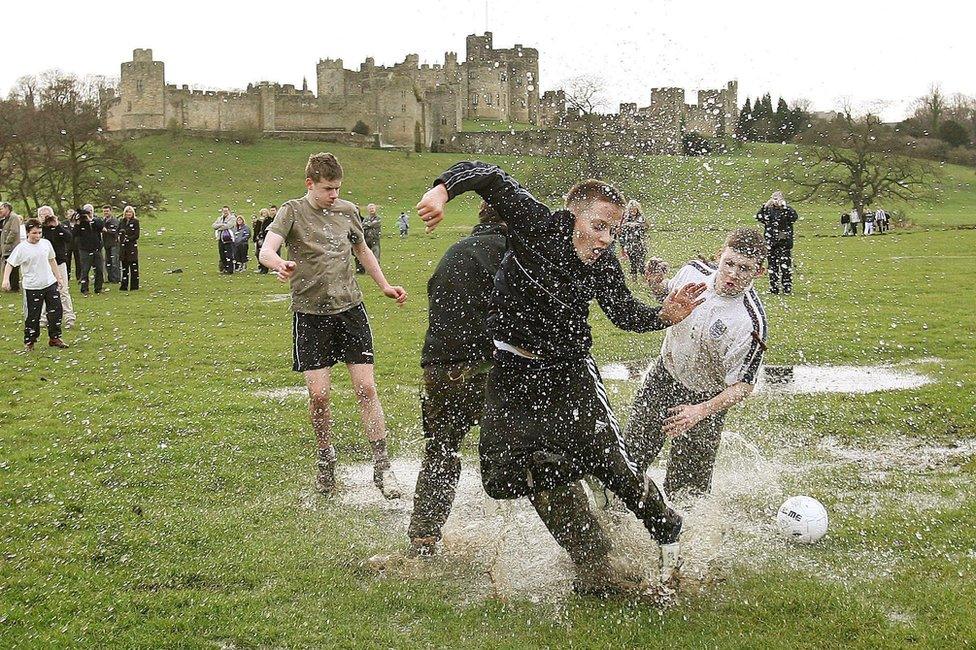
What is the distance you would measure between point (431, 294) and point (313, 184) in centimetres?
173

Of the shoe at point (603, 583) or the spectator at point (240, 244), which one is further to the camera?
the spectator at point (240, 244)

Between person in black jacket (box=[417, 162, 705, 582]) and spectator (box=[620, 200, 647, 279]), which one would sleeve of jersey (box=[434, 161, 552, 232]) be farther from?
spectator (box=[620, 200, 647, 279])

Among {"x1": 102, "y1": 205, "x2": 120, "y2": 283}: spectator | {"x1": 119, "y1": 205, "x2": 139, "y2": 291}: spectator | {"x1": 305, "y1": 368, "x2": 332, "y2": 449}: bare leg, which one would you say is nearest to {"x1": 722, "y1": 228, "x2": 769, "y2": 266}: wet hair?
{"x1": 305, "y1": 368, "x2": 332, "y2": 449}: bare leg

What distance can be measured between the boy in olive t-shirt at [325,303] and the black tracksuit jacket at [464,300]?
1.46 metres

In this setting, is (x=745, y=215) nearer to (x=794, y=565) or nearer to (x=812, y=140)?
(x=812, y=140)

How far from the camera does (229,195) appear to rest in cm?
7194

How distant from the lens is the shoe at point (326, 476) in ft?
23.1

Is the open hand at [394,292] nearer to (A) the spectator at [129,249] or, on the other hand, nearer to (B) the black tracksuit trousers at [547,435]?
(B) the black tracksuit trousers at [547,435]

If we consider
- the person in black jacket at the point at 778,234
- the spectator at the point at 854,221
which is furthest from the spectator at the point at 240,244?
the spectator at the point at 854,221

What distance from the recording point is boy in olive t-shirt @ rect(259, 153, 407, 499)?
6.91 metres

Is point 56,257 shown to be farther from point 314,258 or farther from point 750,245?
point 750,245

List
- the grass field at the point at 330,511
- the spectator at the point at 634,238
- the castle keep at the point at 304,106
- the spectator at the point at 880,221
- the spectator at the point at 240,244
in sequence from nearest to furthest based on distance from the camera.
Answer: the grass field at the point at 330,511 < the spectator at the point at 634,238 < the spectator at the point at 240,244 < the spectator at the point at 880,221 < the castle keep at the point at 304,106

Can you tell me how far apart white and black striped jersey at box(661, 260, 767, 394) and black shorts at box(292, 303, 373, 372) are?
2316 mm

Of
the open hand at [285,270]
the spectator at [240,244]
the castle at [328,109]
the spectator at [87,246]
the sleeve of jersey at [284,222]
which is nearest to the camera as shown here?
the open hand at [285,270]
